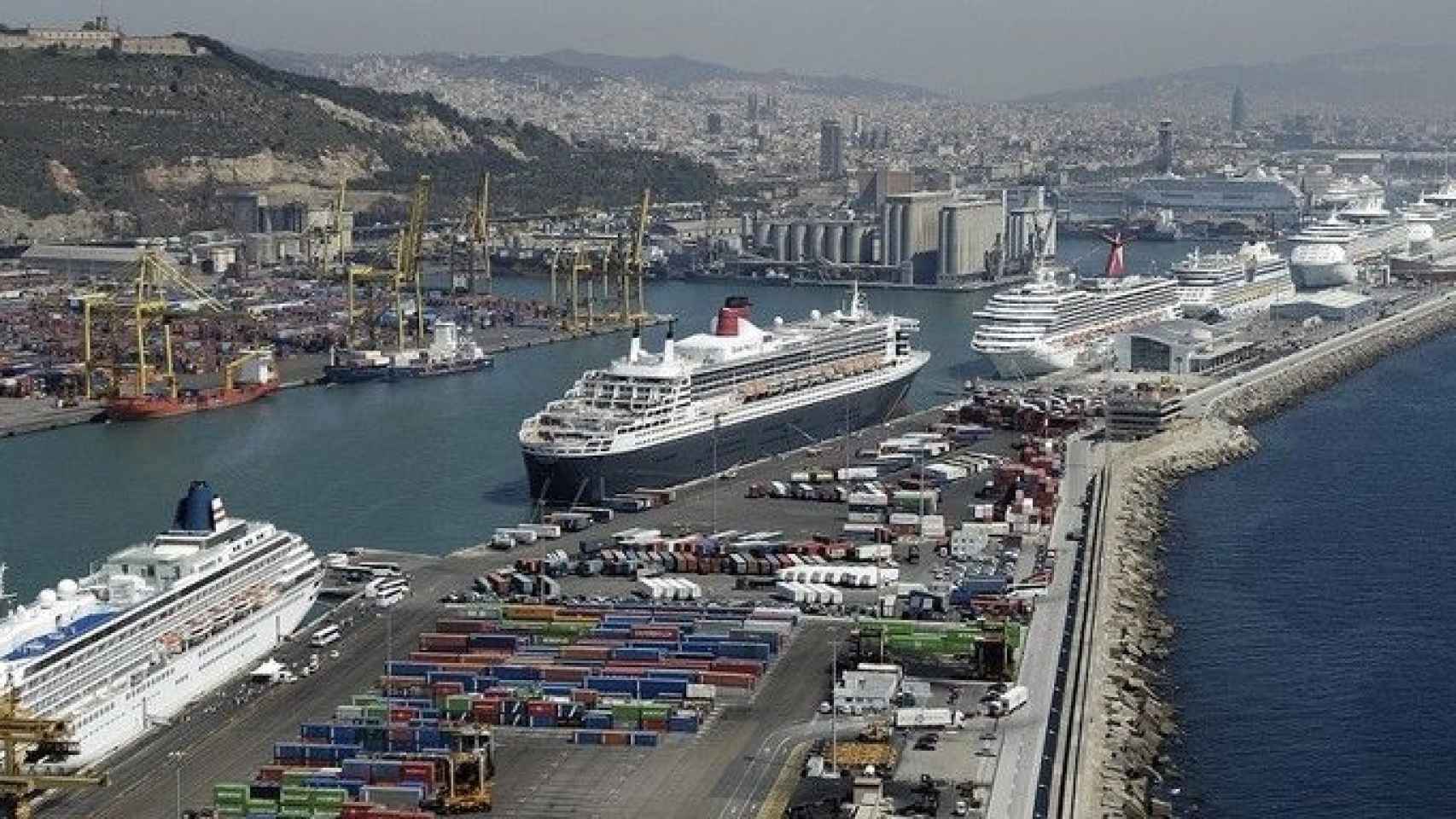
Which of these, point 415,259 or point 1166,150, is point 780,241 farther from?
point 1166,150

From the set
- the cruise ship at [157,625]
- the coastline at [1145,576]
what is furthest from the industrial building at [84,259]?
the cruise ship at [157,625]

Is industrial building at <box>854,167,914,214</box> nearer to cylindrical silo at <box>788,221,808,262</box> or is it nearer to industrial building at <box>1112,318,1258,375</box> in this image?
cylindrical silo at <box>788,221,808,262</box>

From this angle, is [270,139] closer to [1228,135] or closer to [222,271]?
[222,271]

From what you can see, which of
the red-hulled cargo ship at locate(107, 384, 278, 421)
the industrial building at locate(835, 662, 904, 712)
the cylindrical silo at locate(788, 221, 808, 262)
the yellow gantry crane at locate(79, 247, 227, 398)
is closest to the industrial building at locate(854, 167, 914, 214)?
the cylindrical silo at locate(788, 221, 808, 262)

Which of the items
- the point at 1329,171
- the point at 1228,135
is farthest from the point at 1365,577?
the point at 1228,135

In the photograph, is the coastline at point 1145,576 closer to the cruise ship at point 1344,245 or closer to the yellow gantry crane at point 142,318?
the cruise ship at point 1344,245
